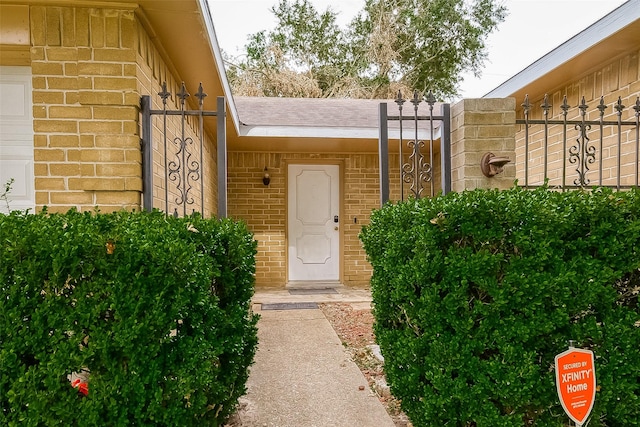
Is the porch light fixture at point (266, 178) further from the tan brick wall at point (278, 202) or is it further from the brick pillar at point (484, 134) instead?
the brick pillar at point (484, 134)

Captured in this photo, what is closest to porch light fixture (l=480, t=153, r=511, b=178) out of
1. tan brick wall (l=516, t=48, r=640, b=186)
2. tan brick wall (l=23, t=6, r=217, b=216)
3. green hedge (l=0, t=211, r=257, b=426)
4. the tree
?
tan brick wall (l=516, t=48, r=640, b=186)

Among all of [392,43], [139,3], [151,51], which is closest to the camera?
[139,3]

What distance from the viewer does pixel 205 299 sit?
5.65 ft

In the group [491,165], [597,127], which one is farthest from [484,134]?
[597,127]

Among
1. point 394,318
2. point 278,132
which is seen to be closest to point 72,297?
point 394,318

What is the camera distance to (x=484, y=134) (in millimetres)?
3289

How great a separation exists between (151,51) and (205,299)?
7.49ft

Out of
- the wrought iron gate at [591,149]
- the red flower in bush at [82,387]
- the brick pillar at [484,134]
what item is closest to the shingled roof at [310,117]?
the wrought iron gate at [591,149]

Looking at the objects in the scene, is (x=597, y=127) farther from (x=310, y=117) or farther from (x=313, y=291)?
(x=313, y=291)

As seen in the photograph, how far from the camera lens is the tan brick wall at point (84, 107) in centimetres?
267

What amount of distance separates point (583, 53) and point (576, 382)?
321 cm

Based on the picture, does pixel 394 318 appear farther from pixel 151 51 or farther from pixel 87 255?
pixel 151 51

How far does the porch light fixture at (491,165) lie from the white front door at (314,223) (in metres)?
4.19

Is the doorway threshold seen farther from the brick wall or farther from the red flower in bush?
the red flower in bush
